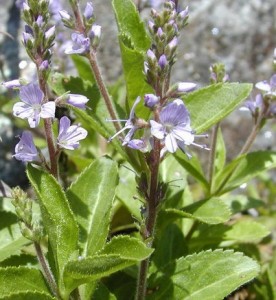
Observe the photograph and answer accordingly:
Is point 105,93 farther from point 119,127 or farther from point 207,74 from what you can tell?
point 207,74

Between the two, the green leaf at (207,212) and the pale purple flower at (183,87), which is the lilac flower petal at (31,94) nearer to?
the pale purple flower at (183,87)

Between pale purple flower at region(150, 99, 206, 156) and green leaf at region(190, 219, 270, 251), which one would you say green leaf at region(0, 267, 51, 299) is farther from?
green leaf at region(190, 219, 270, 251)

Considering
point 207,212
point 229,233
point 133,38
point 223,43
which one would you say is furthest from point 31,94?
point 223,43

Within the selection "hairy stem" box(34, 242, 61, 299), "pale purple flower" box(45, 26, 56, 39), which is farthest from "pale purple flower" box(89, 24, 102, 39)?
"hairy stem" box(34, 242, 61, 299)

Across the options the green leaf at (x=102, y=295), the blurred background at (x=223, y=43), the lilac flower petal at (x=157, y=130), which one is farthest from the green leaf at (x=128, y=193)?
the blurred background at (x=223, y=43)

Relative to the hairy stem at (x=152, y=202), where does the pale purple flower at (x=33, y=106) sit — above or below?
above

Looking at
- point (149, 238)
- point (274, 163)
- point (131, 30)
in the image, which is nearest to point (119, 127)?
point (131, 30)
